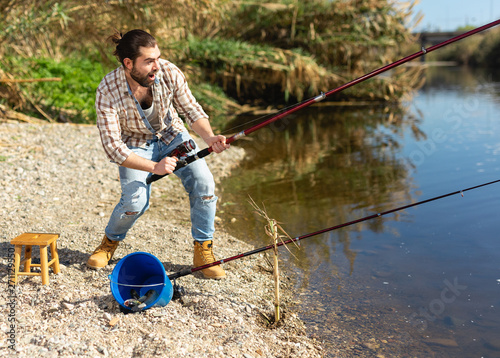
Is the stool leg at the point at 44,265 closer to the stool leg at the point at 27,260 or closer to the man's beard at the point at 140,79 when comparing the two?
the stool leg at the point at 27,260

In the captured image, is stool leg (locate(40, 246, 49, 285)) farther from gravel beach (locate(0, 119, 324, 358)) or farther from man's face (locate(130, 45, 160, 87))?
man's face (locate(130, 45, 160, 87))

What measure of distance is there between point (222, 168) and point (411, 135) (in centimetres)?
462

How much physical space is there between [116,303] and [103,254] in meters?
0.64

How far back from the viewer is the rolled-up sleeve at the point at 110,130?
11.1 feet

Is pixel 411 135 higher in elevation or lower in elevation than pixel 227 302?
lower

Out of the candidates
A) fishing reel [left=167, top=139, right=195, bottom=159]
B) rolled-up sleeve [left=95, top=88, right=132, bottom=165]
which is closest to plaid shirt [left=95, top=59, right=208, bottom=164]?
rolled-up sleeve [left=95, top=88, right=132, bottom=165]

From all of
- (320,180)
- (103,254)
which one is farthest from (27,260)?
(320,180)

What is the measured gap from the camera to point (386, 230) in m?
5.02

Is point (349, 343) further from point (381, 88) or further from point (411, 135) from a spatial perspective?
point (381, 88)

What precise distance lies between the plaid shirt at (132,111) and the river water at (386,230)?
4.98 ft

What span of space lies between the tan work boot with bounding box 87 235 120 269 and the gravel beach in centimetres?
6

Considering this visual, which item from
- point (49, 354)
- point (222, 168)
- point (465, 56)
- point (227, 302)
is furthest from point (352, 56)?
point (465, 56)

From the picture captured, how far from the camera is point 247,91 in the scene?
14.3m

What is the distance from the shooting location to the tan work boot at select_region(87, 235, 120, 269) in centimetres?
372
